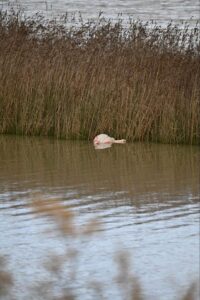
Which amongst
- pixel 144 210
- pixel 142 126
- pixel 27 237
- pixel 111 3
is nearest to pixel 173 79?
pixel 142 126

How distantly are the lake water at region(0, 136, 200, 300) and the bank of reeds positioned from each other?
9.5 inches

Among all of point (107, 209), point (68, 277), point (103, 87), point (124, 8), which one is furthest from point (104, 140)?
point (124, 8)

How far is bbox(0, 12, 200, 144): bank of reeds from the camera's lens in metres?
10.8

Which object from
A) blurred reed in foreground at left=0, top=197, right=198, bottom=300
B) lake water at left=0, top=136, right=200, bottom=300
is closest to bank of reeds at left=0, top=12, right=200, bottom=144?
lake water at left=0, top=136, right=200, bottom=300

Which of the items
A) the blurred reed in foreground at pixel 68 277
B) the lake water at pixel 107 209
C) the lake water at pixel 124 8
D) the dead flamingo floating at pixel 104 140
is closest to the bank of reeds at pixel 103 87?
the dead flamingo floating at pixel 104 140

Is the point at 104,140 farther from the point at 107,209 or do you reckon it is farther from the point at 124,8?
the point at 124,8

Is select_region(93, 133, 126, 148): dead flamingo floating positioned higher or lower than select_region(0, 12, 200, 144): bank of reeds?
lower

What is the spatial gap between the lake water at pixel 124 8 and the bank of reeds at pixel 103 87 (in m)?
9.36

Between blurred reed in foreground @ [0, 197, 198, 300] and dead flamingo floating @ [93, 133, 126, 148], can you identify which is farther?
dead flamingo floating @ [93, 133, 126, 148]

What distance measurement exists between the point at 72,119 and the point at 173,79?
1.19 m

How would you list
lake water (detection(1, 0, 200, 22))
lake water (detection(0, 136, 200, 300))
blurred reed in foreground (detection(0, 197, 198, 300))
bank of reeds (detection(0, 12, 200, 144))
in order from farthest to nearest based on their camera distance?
lake water (detection(1, 0, 200, 22)) < bank of reeds (detection(0, 12, 200, 144)) < lake water (detection(0, 136, 200, 300)) < blurred reed in foreground (detection(0, 197, 198, 300))

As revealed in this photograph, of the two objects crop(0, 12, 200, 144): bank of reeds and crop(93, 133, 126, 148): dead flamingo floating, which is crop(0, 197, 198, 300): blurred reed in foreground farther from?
crop(0, 12, 200, 144): bank of reeds

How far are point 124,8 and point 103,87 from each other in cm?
1374

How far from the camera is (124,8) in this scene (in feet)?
80.7
